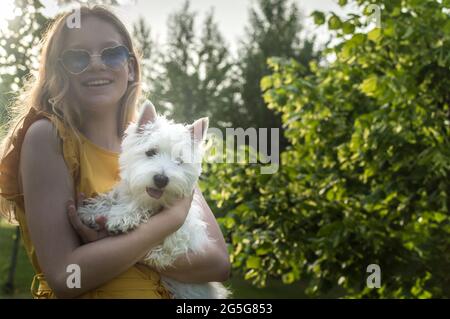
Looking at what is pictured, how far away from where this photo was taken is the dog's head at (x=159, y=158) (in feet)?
7.04

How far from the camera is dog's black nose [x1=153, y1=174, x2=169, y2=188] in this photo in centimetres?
213

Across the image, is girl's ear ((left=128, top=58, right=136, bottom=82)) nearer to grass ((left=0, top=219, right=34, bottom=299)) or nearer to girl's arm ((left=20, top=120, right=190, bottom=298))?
girl's arm ((left=20, top=120, right=190, bottom=298))

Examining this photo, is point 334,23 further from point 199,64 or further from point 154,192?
point 199,64

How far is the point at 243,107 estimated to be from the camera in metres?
19.1

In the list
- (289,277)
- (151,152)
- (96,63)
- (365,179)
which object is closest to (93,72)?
(96,63)

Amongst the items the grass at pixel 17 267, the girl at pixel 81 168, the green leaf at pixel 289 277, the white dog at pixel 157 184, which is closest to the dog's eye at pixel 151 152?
the white dog at pixel 157 184

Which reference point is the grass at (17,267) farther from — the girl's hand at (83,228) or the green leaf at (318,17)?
the girl's hand at (83,228)

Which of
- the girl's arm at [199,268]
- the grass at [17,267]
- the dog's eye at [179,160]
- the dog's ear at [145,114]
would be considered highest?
the dog's ear at [145,114]

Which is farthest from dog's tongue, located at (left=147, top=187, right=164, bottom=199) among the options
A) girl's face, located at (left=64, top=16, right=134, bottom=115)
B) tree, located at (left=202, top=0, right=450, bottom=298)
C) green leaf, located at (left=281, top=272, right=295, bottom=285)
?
green leaf, located at (left=281, top=272, right=295, bottom=285)

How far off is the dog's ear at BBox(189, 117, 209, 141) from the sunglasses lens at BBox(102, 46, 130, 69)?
0.40 metres

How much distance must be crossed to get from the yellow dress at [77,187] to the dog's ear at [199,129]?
0.42 m

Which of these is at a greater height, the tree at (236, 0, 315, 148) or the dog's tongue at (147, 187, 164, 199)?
the tree at (236, 0, 315, 148)

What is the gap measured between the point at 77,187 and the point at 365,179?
405 centimetres

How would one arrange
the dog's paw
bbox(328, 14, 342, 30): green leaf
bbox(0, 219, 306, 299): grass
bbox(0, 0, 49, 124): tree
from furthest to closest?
bbox(0, 219, 306, 299): grass, bbox(328, 14, 342, 30): green leaf, bbox(0, 0, 49, 124): tree, the dog's paw
